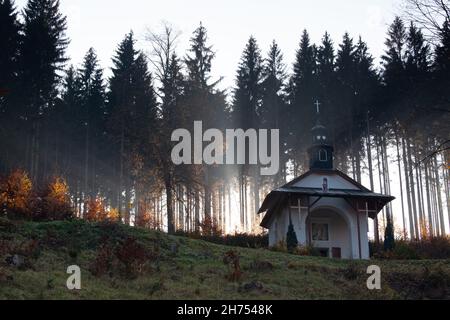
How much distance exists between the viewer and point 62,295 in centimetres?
1347

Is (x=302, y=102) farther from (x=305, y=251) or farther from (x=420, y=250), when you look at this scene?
(x=305, y=251)

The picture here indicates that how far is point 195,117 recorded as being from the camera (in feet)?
116

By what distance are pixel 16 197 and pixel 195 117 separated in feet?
44.8

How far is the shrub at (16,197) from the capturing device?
24.7 metres

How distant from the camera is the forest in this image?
114 ft

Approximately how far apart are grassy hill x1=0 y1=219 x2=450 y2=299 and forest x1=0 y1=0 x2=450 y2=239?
6929mm

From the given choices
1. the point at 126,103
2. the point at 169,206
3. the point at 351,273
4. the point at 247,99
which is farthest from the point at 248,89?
the point at 351,273

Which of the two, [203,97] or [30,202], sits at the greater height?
[203,97]

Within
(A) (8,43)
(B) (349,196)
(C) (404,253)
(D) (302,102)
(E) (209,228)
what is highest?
(A) (8,43)

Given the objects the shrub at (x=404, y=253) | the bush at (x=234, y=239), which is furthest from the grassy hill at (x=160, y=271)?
the bush at (x=234, y=239)

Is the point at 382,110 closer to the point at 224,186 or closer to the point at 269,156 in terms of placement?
the point at 269,156

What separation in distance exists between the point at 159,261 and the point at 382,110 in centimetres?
2490

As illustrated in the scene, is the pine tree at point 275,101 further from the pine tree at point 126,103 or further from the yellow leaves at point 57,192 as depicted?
the yellow leaves at point 57,192

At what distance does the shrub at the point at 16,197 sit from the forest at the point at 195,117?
0.27m
